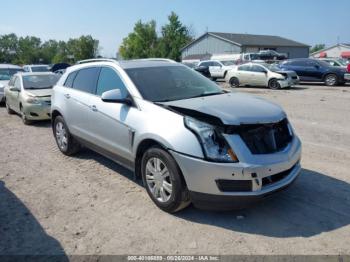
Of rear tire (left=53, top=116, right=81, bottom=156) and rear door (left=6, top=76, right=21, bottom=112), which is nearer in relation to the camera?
rear tire (left=53, top=116, right=81, bottom=156)

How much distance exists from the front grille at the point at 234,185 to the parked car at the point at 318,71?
1981cm

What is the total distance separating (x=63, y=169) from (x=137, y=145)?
82.3 inches

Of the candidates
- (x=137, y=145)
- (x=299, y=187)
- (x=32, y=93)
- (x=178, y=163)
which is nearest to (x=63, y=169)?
(x=137, y=145)

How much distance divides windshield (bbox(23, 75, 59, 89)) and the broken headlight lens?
8.37 metres

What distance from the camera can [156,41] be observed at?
74625 mm

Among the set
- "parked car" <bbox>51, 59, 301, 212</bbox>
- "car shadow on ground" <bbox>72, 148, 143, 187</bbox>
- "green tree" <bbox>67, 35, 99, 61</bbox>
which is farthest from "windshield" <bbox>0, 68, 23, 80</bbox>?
"green tree" <bbox>67, 35, 99, 61</bbox>

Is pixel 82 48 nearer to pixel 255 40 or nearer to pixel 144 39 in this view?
pixel 144 39

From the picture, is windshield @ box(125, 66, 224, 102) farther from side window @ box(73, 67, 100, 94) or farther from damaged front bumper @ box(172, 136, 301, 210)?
damaged front bumper @ box(172, 136, 301, 210)

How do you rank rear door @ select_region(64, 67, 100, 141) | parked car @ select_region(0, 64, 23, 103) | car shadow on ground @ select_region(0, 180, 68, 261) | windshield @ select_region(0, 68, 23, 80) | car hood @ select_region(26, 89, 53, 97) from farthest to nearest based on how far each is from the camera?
windshield @ select_region(0, 68, 23, 80) < parked car @ select_region(0, 64, 23, 103) < car hood @ select_region(26, 89, 53, 97) < rear door @ select_region(64, 67, 100, 141) < car shadow on ground @ select_region(0, 180, 68, 261)

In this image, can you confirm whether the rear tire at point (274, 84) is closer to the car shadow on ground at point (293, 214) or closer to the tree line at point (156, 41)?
the car shadow on ground at point (293, 214)

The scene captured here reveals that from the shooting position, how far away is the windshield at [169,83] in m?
4.74

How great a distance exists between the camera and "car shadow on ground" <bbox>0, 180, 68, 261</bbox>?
3480 mm

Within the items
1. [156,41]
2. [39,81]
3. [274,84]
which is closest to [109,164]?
[39,81]

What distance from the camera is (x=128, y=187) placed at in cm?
505
